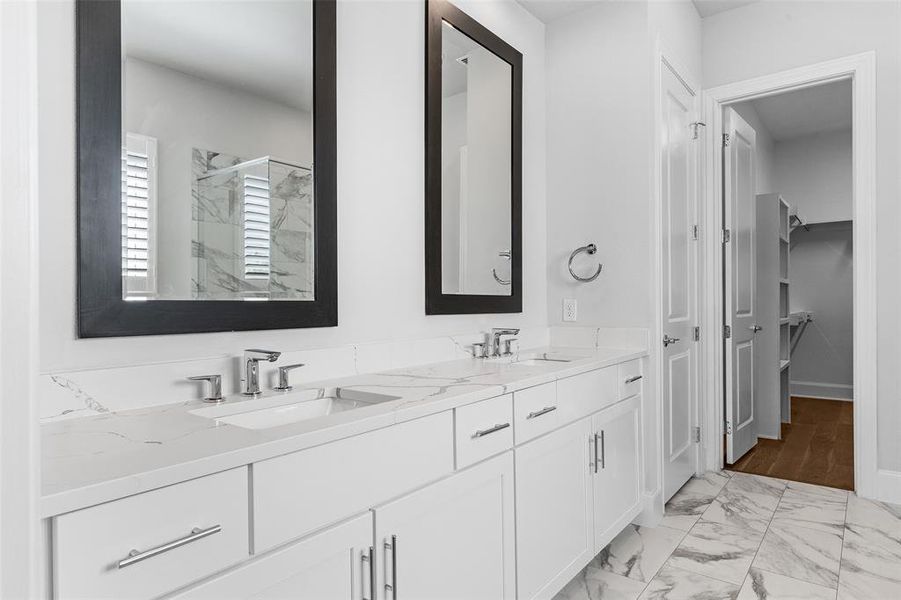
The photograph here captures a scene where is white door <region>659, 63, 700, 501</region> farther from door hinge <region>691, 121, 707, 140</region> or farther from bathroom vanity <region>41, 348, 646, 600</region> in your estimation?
bathroom vanity <region>41, 348, 646, 600</region>

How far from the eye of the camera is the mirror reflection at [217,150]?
1312 millimetres

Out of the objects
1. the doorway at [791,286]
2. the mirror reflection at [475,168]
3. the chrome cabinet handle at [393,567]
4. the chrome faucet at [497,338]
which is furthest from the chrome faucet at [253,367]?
the doorway at [791,286]

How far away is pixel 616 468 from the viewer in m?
2.27

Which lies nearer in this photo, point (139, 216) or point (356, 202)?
point (139, 216)

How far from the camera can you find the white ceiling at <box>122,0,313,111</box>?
134 centimetres

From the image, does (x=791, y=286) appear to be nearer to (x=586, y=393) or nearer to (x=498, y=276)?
(x=498, y=276)

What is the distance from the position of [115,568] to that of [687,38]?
3.45 m

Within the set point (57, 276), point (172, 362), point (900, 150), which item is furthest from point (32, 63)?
point (900, 150)

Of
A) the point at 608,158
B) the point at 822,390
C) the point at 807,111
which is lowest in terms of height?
the point at 822,390

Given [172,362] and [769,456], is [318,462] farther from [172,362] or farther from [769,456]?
[769,456]

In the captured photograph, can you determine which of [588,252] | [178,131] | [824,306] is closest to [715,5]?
[588,252]

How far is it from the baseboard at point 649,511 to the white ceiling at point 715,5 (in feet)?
8.83

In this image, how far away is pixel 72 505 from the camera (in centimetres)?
74

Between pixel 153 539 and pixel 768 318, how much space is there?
422 cm
